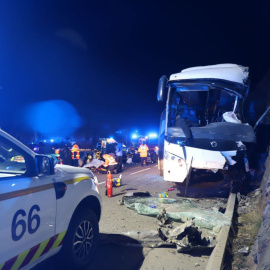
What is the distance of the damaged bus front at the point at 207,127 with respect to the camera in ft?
23.9

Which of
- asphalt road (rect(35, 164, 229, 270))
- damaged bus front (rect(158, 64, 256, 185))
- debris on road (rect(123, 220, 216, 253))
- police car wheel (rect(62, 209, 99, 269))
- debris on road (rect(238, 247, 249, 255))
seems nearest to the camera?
police car wheel (rect(62, 209, 99, 269))

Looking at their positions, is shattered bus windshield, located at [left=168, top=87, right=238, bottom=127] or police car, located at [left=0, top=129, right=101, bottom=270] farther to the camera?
shattered bus windshield, located at [left=168, top=87, right=238, bottom=127]

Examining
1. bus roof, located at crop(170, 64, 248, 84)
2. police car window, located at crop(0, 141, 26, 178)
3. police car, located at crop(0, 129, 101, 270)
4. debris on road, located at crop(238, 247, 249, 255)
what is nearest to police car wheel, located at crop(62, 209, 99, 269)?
police car, located at crop(0, 129, 101, 270)

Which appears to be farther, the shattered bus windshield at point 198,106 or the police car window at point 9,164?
the shattered bus windshield at point 198,106

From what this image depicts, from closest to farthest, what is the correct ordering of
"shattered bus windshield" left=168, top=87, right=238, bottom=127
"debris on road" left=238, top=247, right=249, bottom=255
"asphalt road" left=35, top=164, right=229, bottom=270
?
"asphalt road" left=35, top=164, right=229, bottom=270
"debris on road" left=238, top=247, right=249, bottom=255
"shattered bus windshield" left=168, top=87, right=238, bottom=127

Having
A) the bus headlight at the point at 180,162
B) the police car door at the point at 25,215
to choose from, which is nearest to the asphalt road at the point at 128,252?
the police car door at the point at 25,215

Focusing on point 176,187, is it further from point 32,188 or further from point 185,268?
point 32,188

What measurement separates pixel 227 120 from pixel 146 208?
354 centimetres

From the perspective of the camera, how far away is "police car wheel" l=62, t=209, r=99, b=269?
316 cm

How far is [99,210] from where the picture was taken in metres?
3.96

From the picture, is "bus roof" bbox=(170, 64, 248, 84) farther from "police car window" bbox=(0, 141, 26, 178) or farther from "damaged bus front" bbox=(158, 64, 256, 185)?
"police car window" bbox=(0, 141, 26, 178)

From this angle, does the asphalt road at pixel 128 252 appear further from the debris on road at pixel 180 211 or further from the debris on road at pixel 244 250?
the debris on road at pixel 244 250

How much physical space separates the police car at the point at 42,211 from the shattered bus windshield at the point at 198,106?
16.7ft

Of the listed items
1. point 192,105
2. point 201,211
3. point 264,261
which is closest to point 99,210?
point 264,261
